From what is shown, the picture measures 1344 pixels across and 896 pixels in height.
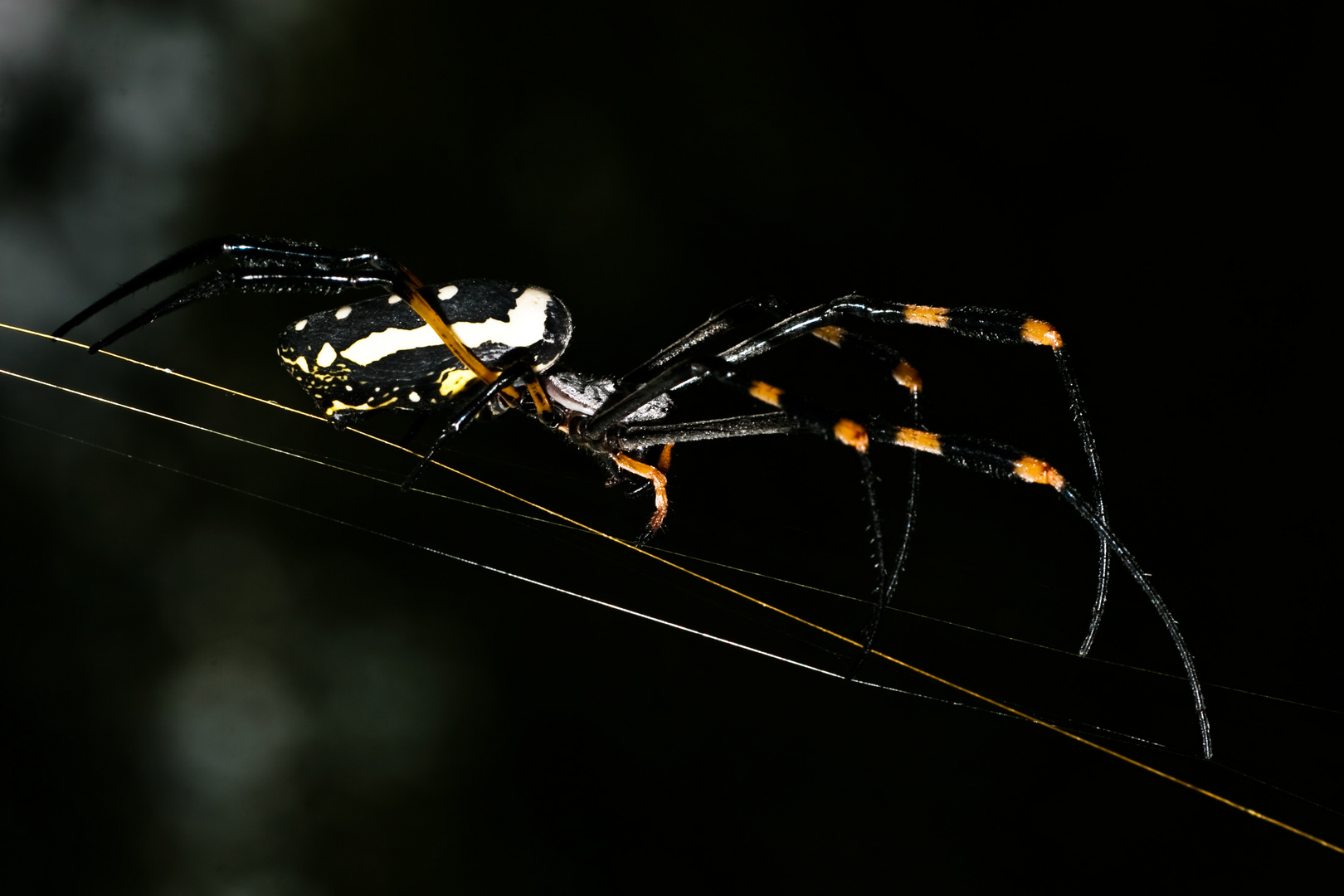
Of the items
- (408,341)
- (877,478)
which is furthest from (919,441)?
(408,341)

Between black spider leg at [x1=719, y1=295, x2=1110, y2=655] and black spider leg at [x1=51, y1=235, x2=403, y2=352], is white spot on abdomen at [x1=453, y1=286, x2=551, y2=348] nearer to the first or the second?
black spider leg at [x1=51, y1=235, x2=403, y2=352]

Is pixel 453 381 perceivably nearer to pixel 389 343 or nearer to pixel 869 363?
pixel 389 343

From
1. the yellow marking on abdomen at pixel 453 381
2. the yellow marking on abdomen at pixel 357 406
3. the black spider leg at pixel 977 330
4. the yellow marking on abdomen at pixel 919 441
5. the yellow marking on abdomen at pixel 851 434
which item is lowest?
the yellow marking on abdomen at pixel 357 406

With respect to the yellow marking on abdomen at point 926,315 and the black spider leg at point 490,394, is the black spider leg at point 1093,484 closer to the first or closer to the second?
the yellow marking on abdomen at point 926,315

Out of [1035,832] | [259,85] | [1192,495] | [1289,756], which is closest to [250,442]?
[259,85]

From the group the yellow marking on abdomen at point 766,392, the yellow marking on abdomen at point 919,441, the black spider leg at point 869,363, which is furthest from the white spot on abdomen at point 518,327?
the yellow marking on abdomen at point 919,441

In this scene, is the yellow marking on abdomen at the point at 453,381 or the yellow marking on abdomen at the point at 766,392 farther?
the yellow marking on abdomen at the point at 453,381

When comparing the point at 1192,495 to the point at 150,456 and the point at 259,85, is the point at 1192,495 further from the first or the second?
the point at 259,85
